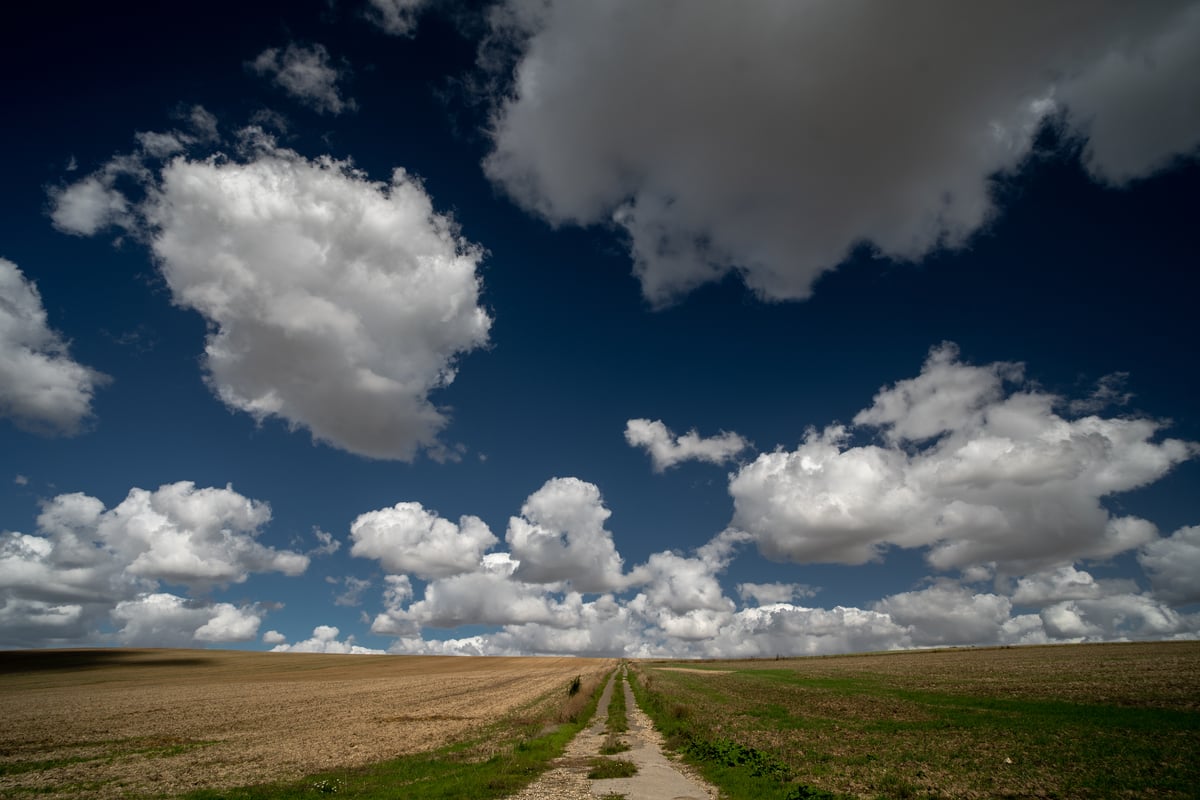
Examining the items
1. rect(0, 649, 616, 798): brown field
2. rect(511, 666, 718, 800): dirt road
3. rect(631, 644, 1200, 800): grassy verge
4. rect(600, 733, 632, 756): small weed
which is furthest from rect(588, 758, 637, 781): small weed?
rect(0, 649, 616, 798): brown field

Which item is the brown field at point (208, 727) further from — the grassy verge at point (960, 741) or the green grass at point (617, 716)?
the grassy verge at point (960, 741)

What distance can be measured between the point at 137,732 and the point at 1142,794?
184 feet

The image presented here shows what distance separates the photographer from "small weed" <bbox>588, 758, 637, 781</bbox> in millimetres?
24188

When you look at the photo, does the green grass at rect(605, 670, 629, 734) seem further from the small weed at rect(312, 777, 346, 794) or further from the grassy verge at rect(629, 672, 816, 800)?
the small weed at rect(312, 777, 346, 794)

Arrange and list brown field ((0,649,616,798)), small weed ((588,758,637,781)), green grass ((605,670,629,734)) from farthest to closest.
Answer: green grass ((605,670,629,734)), brown field ((0,649,616,798)), small weed ((588,758,637,781))

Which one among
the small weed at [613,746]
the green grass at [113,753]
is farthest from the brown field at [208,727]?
the small weed at [613,746]

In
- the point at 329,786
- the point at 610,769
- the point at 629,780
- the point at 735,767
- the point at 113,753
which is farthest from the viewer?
the point at 113,753

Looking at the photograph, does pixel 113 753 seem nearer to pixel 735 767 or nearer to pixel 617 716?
pixel 617 716

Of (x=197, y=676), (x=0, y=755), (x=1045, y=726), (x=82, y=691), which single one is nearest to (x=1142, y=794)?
(x=1045, y=726)

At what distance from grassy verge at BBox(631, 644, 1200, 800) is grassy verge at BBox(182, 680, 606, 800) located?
7.76m

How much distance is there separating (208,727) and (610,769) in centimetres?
3545

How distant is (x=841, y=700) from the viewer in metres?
50.9

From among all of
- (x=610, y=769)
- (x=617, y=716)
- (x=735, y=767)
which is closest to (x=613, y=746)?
(x=610, y=769)

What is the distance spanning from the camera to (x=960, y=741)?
28641 millimetres
